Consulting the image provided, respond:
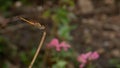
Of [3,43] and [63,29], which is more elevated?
[63,29]

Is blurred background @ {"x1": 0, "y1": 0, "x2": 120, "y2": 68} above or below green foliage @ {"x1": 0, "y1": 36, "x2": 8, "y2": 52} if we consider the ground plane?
below

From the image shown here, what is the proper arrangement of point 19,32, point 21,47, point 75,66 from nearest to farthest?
point 75,66 → point 21,47 → point 19,32

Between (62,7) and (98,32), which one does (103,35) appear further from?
(62,7)

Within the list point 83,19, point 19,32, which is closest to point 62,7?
point 19,32

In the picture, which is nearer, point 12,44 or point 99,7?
point 12,44

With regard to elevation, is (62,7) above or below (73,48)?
above

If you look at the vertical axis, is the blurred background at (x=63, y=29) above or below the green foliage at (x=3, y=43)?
below

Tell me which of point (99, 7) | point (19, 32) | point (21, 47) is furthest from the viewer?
point (99, 7)
